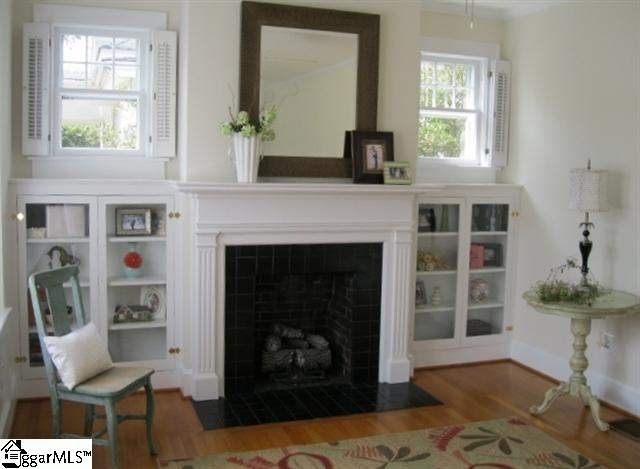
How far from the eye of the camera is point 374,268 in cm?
479

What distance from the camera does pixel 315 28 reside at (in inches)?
178

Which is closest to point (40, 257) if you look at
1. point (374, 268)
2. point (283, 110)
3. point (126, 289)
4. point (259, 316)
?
point (126, 289)

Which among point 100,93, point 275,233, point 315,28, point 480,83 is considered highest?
point 315,28

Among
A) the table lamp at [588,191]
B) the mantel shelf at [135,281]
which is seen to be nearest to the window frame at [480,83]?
the table lamp at [588,191]

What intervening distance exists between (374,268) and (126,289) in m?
1.70

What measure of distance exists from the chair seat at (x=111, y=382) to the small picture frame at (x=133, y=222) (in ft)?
3.91

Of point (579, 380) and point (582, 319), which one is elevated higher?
point (582, 319)

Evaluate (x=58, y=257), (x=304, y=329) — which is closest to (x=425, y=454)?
(x=304, y=329)

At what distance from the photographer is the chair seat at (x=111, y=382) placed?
333 centimetres

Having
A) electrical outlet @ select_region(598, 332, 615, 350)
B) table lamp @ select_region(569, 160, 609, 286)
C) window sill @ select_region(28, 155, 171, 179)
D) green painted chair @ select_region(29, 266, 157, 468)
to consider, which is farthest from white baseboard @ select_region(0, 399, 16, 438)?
electrical outlet @ select_region(598, 332, 615, 350)

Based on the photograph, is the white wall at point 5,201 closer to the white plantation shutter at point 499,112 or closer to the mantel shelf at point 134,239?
the mantel shelf at point 134,239

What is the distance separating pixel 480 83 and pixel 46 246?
3499mm

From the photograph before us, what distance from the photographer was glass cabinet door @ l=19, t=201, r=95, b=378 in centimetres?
435

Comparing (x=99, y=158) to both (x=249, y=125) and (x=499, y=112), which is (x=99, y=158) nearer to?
(x=249, y=125)
